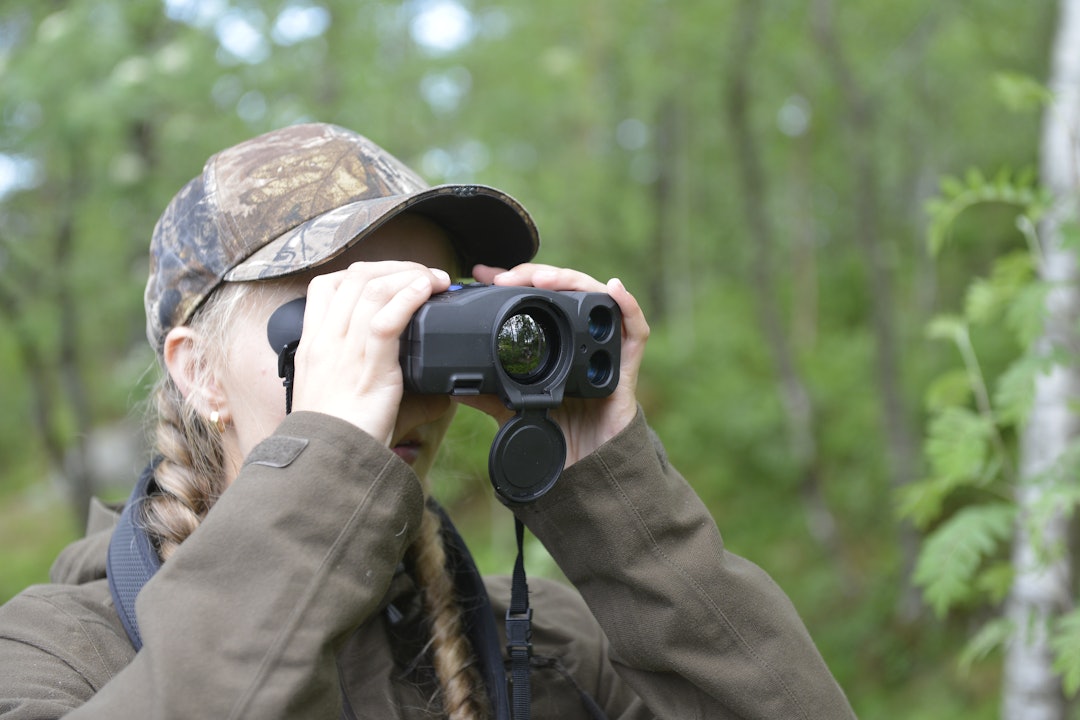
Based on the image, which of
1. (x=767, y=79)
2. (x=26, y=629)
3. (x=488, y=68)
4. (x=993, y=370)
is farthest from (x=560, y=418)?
(x=767, y=79)

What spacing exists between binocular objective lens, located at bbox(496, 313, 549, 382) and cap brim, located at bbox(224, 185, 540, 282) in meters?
0.26

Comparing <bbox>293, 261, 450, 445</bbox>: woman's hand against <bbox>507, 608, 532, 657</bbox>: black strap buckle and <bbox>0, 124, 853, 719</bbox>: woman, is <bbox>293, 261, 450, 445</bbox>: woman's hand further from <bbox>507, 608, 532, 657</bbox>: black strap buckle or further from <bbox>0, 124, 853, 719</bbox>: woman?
<bbox>507, 608, 532, 657</bbox>: black strap buckle

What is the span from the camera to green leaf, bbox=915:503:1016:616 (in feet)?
6.71

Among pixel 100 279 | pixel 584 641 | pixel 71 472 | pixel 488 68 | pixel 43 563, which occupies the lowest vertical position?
pixel 43 563

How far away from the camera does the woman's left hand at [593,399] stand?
131 cm

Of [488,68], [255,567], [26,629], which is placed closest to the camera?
[255,567]

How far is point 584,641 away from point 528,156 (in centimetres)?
895

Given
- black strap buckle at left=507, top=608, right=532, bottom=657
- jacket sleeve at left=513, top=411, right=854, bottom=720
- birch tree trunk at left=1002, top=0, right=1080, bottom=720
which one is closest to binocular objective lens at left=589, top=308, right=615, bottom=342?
jacket sleeve at left=513, top=411, right=854, bottom=720

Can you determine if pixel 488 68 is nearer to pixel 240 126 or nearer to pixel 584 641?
pixel 240 126

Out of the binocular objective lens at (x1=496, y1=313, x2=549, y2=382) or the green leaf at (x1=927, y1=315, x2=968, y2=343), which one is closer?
the binocular objective lens at (x1=496, y1=313, x2=549, y2=382)

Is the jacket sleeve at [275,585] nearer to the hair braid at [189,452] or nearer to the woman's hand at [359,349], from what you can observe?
the woman's hand at [359,349]

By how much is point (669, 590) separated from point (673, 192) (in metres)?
12.4

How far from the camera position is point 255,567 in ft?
3.40

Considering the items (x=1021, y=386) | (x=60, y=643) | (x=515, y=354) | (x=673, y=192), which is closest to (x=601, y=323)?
(x=515, y=354)
